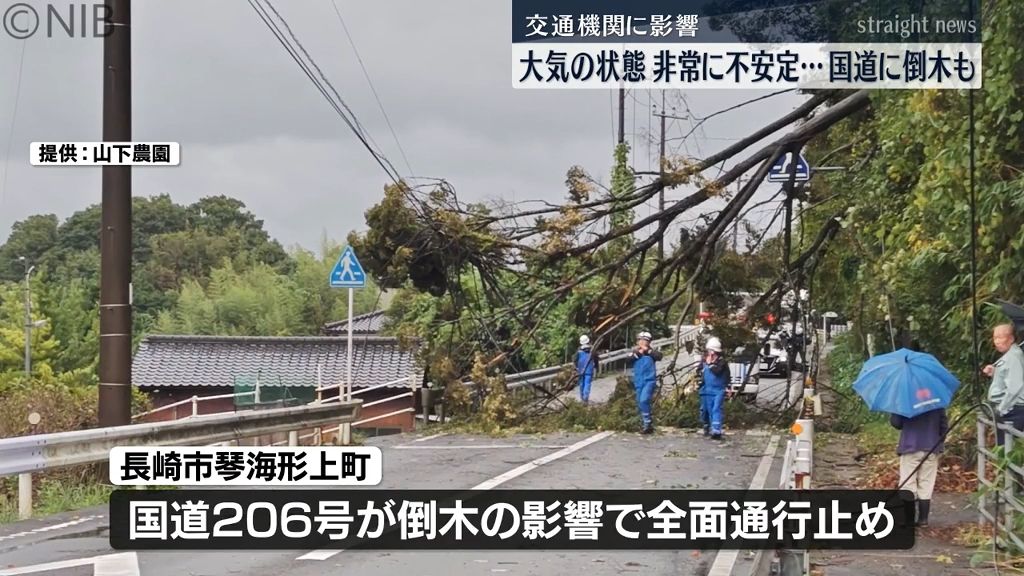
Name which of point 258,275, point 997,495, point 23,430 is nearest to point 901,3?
point 997,495

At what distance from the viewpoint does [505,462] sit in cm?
1474

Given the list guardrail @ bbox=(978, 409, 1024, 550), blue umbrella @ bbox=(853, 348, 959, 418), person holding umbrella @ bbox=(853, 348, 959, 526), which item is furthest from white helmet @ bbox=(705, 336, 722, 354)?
guardrail @ bbox=(978, 409, 1024, 550)

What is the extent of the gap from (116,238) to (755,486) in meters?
7.14

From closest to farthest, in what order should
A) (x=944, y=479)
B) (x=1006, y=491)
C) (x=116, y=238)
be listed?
(x=1006, y=491) < (x=116, y=238) < (x=944, y=479)

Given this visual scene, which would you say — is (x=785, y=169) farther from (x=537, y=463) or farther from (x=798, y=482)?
(x=798, y=482)

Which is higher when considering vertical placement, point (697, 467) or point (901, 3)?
point (901, 3)

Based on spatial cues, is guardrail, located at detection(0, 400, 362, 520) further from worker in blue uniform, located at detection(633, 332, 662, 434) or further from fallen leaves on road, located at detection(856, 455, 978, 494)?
fallen leaves on road, located at detection(856, 455, 978, 494)

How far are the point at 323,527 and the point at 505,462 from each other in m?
5.25

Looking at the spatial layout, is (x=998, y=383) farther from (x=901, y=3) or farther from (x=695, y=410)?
(x=695, y=410)

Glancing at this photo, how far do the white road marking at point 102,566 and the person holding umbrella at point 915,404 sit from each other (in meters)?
5.86

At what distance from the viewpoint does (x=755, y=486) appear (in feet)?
41.9

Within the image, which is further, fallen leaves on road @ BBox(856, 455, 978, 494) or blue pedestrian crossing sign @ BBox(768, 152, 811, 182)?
blue pedestrian crossing sign @ BBox(768, 152, 811, 182)

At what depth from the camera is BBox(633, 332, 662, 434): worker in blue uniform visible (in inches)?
717

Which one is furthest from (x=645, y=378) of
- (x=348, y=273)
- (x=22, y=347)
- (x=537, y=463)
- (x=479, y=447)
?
(x=22, y=347)
